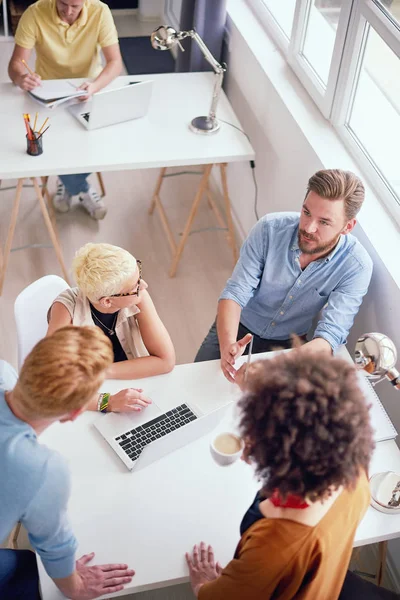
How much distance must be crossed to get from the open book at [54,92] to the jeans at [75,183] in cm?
59

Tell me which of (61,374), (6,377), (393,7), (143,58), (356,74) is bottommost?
(143,58)

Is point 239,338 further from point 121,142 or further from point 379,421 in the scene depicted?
point 121,142

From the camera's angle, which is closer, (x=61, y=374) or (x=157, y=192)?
(x=61, y=374)

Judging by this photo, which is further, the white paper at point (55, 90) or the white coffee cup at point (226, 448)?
the white paper at point (55, 90)

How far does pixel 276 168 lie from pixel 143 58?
225 centimetres

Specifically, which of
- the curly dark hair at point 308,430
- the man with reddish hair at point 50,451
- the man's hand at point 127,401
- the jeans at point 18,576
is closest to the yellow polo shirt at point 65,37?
the man's hand at point 127,401

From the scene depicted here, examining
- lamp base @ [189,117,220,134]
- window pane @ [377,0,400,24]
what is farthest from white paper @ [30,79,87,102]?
window pane @ [377,0,400,24]

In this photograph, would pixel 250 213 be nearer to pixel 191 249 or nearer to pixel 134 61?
pixel 191 249

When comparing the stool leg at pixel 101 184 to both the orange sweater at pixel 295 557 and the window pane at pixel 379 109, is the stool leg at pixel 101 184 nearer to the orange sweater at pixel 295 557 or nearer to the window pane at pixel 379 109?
the window pane at pixel 379 109

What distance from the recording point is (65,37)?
345cm

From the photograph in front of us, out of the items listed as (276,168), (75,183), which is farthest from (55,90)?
(276,168)

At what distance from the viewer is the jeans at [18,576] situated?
1931 millimetres

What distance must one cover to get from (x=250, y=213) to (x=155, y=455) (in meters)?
2.13

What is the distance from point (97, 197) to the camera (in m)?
4.00
